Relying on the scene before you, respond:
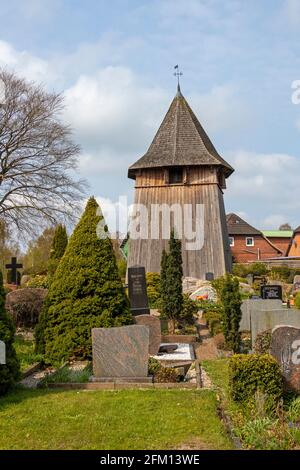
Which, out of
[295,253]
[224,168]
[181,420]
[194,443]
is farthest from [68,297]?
[295,253]

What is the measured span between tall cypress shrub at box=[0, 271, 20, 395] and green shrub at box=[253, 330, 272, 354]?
15.2 ft

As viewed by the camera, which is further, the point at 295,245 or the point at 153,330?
the point at 295,245

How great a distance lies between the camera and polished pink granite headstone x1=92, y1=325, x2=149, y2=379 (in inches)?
343

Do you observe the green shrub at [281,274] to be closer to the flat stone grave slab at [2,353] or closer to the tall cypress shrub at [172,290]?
the tall cypress shrub at [172,290]

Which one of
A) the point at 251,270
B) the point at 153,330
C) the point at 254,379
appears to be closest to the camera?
the point at 254,379

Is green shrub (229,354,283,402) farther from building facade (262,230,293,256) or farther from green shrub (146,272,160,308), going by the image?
building facade (262,230,293,256)

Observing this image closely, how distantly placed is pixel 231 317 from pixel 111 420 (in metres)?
6.55

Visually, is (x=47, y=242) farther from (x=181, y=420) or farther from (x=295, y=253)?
(x=181, y=420)

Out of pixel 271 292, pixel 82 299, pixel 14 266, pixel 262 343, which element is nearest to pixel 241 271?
pixel 14 266

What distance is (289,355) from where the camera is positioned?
310 inches

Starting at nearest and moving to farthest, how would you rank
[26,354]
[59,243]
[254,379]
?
[254,379] → [26,354] → [59,243]

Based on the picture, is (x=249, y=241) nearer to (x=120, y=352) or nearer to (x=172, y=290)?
(x=172, y=290)

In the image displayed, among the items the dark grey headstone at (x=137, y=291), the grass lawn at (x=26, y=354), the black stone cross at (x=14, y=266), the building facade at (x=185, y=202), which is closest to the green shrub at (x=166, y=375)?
the grass lawn at (x=26, y=354)

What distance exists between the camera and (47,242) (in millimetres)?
49844
